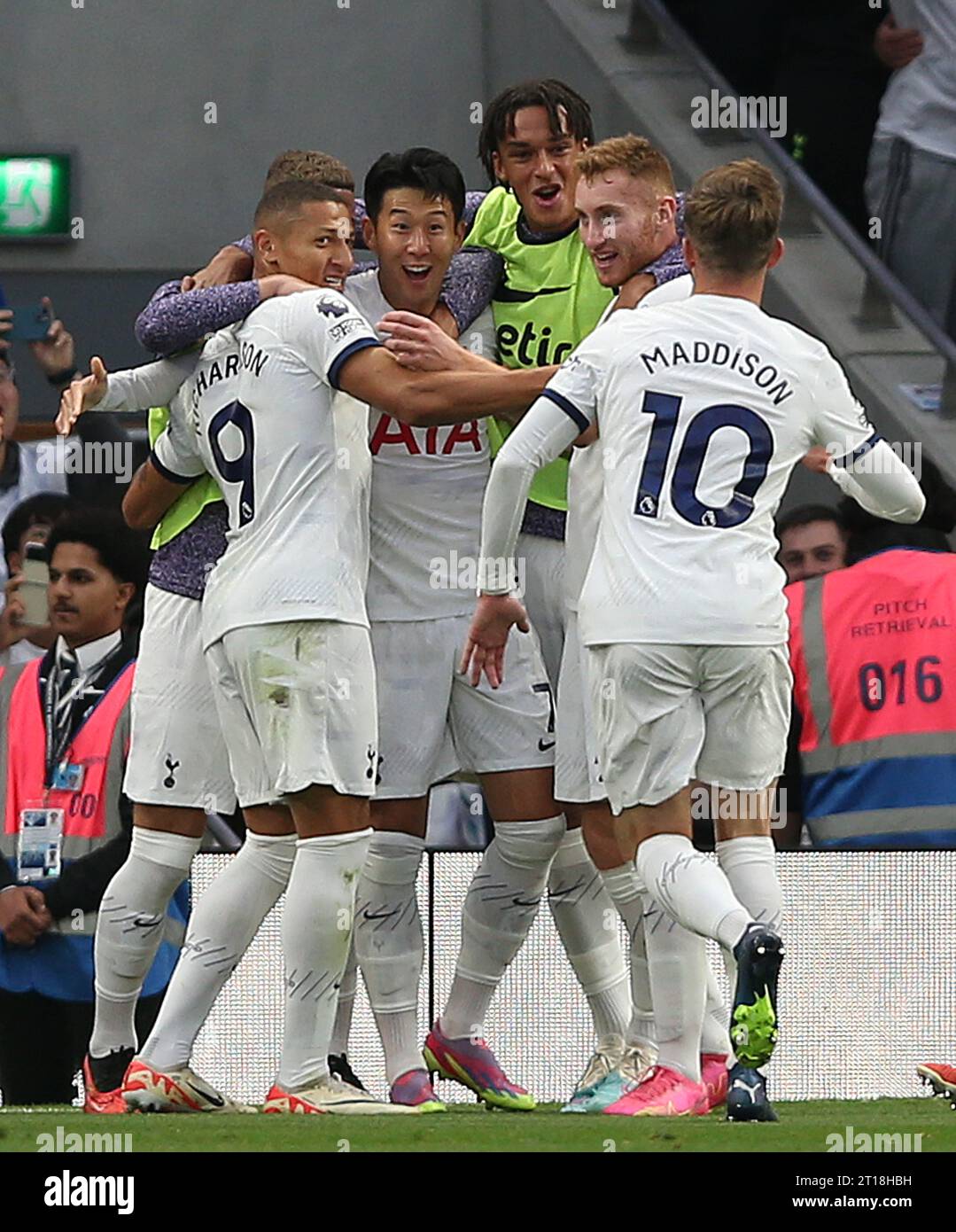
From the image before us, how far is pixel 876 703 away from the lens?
6.61m

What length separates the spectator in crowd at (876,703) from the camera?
6.54 m

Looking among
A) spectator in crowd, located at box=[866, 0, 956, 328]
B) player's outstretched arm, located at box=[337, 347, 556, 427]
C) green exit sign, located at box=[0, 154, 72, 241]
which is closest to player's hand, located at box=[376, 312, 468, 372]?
player's outstretched arm, located at box=[337, 347, 556, 427]

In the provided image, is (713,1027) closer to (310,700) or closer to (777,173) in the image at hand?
(310,700)

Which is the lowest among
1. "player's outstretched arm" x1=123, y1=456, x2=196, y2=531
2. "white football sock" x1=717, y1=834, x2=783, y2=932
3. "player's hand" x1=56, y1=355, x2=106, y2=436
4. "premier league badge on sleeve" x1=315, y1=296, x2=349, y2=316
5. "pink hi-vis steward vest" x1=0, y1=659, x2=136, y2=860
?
"white football sock" x1=717, y1=834, x2=783, y2=932

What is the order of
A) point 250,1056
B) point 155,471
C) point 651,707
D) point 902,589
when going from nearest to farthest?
A: point 651,707, point 155,471, point 250,1056, point 902,589

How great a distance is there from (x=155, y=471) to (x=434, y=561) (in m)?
0.63

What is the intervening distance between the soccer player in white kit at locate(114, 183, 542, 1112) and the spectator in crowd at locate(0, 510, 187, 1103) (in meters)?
1.42

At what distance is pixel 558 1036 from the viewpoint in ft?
20.0

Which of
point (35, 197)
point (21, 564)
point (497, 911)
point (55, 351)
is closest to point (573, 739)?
point (497, 911)

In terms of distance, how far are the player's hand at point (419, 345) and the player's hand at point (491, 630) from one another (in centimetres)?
47

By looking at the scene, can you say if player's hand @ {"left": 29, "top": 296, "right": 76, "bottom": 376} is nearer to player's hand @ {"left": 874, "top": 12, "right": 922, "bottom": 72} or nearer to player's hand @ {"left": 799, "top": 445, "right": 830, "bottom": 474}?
player's hand @ {"left": 874, "top": 12, "right": 922, "bottom": 72}

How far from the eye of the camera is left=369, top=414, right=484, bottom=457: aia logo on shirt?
5605 mm
